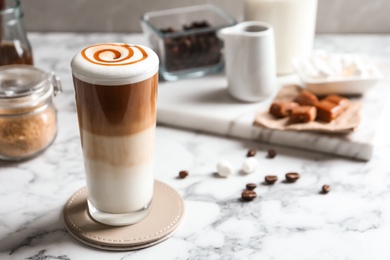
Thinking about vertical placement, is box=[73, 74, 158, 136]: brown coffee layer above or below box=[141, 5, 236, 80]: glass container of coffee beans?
above

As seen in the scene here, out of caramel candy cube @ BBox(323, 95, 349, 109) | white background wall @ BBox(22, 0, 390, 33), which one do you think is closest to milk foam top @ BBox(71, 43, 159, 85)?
caramel candy cube @ BBox(323, 95, 349, 109)

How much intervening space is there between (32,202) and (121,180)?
19 centimetres

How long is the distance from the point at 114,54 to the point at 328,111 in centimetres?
46

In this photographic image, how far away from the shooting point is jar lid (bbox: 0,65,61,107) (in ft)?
3.61

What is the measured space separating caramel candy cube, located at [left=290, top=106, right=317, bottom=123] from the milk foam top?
0.39 m

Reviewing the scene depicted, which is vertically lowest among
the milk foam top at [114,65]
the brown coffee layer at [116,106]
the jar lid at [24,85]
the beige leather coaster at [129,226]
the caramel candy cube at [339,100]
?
the beige leather coaster at [129,226]

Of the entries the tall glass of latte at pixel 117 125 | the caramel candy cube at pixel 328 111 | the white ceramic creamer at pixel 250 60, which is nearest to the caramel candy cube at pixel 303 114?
the caramel candy cube at pixel 328 111

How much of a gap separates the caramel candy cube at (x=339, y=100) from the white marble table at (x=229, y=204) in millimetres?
81

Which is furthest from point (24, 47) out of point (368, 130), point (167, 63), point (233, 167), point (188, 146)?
point (368, 130)

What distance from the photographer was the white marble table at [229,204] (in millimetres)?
944

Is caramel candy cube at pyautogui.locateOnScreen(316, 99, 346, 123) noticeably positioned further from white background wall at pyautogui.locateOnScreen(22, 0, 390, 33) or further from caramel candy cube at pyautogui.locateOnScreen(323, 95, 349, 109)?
white background wall at pyautogui.locateOnScreen(22, 0, 390, 33)

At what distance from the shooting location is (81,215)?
101 centimetres

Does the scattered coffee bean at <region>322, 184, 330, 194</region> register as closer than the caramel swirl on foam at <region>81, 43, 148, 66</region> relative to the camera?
No

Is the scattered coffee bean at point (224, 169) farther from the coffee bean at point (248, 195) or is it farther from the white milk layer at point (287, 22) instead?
the white milk layer at point (287, 22)
